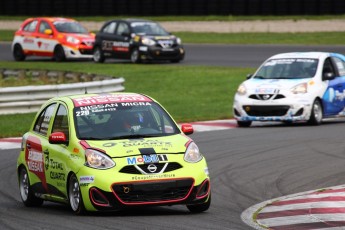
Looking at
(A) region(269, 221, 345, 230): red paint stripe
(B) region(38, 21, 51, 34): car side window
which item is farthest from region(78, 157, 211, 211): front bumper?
(B) region(38, 21, 51, 34): car side window

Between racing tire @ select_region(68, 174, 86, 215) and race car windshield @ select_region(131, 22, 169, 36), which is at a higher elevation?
racing tire @ select_region(68, 174, 86, 215)

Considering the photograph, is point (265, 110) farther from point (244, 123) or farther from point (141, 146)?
point (141, 146)

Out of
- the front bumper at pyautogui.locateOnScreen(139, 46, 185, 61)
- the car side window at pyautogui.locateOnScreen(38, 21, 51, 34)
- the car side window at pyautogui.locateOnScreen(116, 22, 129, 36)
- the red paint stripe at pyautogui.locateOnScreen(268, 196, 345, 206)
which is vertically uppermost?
the red paint stripe at pyautogui.locateOnScreen(268, 196, 345, 206)

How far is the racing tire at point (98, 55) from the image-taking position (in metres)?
38.4

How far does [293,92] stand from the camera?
70.5 ft

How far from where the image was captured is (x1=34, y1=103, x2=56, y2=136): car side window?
12438mm

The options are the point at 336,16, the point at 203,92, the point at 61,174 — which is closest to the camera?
the point at 61,174

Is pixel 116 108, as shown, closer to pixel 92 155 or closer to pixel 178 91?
pixel 92 155

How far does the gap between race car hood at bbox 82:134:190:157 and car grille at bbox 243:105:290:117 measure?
10065 millimetres

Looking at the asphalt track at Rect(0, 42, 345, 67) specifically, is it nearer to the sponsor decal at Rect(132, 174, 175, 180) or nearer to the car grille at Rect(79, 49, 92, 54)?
the car grille at Rect(79, 49, 92, 54)

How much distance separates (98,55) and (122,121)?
2683 centimetres

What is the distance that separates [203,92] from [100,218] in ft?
62.0

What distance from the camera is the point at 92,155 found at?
36.4ft
